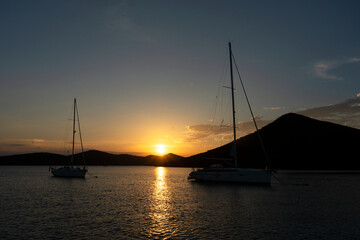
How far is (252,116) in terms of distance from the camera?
52750 millimetres

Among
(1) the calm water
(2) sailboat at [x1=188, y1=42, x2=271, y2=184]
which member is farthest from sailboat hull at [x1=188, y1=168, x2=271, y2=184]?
(1) the calm water

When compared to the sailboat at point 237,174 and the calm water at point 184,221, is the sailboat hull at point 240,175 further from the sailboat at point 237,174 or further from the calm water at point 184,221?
the calm water at point 184,221

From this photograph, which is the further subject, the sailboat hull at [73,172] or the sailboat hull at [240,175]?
the sailboat hull at [73,172]

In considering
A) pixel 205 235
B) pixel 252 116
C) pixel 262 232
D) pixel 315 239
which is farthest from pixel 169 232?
pixel 252 116

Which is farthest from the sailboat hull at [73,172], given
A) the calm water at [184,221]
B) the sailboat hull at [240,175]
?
the calm water at [184,221]

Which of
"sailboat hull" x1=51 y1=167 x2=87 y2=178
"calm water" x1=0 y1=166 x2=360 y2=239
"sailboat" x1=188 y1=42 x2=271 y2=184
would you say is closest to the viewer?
"calm water" x1=0 y1=166 x2=360 y2=239

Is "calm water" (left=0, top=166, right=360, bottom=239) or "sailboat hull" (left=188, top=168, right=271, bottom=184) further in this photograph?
"sailboat hull" (left=188, top=168, right=271, bottom=184)

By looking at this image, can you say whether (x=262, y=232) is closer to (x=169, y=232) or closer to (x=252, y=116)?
(x=169, y=232)

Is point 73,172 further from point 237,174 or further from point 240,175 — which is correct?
point 240,175

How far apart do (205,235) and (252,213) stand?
9987 millimetres

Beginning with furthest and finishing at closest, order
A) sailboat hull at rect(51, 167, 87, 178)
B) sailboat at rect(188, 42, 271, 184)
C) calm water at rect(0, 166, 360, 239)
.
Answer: sailboat hull at rect(51, 167, 87, 178) → sailboat at rect(188, 42, 271, 184) → calm water at rect(0, 166, 360, 239)

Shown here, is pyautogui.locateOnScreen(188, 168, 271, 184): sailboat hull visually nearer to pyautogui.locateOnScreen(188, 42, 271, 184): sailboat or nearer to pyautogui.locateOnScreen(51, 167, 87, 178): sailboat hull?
pyautogui.locateOnScreen(188, 42, 271, 184): sailboat

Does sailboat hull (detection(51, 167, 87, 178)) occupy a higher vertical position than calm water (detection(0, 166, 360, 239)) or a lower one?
higher

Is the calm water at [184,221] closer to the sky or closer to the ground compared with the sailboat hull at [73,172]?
closer to the ground
